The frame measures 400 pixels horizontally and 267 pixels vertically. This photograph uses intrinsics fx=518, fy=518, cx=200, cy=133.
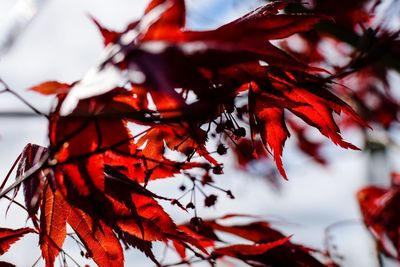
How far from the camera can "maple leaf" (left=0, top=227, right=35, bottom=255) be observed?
80 centimetres

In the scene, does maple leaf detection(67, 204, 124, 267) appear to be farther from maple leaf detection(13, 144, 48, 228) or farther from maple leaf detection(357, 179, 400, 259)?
maple leaf detection(357, 179, 400, 259)

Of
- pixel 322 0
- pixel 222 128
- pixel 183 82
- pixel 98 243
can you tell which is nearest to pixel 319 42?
pixel 322 0

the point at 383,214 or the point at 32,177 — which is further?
the point at 383,214

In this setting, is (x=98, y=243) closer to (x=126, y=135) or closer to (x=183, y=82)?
(x=126, y=135)

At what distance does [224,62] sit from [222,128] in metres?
0.42

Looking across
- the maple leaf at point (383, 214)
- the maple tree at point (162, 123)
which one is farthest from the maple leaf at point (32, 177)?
the maple leaf at point (383, 214)

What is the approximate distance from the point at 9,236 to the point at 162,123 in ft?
1.08

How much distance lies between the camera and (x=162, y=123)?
2.21 feet

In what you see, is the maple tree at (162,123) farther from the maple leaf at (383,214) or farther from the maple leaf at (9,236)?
the maple leaf at (383,214)

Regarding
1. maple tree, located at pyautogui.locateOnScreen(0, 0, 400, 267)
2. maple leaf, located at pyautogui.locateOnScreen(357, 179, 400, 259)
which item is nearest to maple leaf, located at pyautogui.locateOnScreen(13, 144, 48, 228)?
maple tree, located at pyautogui.locateOnScreen(0, 0, 400, 267)

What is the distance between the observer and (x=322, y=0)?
1.67 m

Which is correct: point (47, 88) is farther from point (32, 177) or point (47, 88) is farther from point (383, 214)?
point (383, 214)

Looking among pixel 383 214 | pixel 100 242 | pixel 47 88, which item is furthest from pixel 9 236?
pixel 383 214

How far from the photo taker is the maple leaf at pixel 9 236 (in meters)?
0.80
